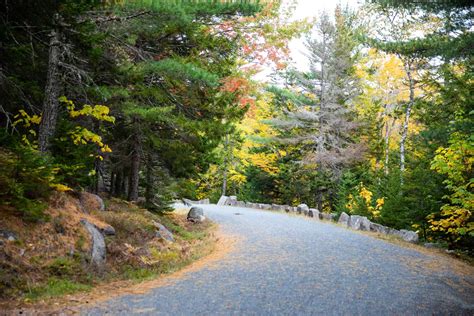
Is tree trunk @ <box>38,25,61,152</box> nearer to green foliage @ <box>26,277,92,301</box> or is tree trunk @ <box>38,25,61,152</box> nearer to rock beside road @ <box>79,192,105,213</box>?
rock beside road @ <box>79,192,105,213</box>

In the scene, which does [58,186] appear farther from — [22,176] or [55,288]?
[55,288]

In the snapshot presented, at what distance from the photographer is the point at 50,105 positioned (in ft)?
24.0

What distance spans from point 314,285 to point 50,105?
603cm

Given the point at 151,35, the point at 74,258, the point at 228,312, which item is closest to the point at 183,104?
the point at 151,35

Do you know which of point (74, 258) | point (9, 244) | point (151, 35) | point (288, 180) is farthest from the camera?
point (288, 180)

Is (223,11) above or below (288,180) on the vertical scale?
above

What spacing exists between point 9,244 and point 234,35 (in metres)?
9.17

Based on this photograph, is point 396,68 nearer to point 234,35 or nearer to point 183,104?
point 234,35

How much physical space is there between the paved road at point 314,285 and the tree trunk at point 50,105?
3.76 meters

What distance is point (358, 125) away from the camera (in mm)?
21234

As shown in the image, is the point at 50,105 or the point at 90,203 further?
the point at 90,203

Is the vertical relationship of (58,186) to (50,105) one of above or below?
below

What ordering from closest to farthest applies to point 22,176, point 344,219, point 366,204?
1. point 22,176
2. point 344,219
3. point 366,204

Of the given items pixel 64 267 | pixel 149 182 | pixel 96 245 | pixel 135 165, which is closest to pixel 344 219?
pixel 149 182
